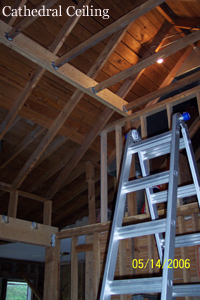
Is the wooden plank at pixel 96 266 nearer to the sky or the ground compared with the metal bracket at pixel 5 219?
nearer to the ground

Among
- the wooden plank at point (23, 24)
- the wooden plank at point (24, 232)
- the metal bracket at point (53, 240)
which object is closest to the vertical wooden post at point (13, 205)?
the wooden plank at point (24, 232)

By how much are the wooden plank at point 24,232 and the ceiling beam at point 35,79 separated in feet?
4.67

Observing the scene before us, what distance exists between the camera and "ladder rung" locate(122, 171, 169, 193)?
160cm

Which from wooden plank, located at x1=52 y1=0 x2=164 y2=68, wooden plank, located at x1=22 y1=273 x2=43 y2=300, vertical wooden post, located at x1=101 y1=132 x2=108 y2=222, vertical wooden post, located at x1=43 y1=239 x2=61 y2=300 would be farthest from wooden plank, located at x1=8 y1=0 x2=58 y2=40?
wooden plank, located at x1=22 y1=273 x2=43 y2=300

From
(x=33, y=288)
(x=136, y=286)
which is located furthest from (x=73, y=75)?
(x=33, y=288)

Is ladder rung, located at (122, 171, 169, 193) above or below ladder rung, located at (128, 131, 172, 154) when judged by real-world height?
below

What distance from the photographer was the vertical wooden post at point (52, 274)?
13.6ft

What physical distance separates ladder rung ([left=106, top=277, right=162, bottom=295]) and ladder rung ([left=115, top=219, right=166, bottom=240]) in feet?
0.69

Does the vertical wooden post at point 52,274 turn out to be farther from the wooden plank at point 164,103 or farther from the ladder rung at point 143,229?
the ladder rung at point 143,229

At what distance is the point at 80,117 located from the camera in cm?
530

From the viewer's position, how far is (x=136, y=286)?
54.2 inches
